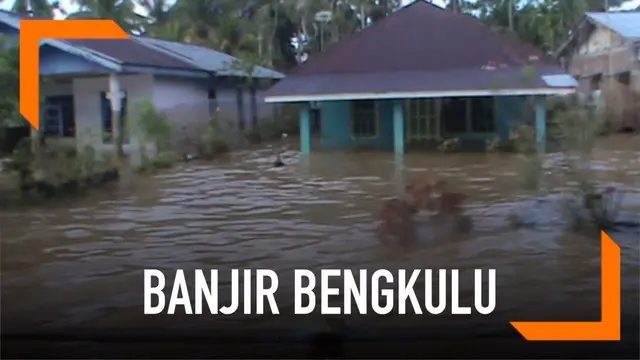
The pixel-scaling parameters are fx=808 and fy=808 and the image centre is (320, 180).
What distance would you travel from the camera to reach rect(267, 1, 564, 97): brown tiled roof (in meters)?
17.1

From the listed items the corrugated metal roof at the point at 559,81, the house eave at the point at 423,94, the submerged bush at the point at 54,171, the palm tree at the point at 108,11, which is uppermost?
the palm tree at the point at 108,11

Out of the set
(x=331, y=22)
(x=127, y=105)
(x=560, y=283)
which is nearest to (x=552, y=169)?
(x=560, y=283)

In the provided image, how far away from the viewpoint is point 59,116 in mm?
19547

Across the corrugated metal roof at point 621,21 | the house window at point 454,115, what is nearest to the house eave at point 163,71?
the house window at point 454,115

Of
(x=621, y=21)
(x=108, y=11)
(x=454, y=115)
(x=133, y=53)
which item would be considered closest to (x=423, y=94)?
(x=454, y=115)

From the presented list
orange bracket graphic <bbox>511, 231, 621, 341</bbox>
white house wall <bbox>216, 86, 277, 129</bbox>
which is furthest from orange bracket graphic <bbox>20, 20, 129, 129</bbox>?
white house wall <bbox>216, 86, 277, 129</bbox>

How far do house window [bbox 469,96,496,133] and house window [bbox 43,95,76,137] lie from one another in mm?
9504

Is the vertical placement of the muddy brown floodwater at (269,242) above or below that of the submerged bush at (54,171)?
below

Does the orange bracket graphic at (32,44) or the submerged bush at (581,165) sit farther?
the orange bracket graphic at (32,44)

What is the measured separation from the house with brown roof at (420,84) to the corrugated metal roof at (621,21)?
235 inches

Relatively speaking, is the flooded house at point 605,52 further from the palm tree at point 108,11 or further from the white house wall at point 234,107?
the palm tree at point 108,11

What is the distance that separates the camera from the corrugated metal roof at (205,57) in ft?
69.2

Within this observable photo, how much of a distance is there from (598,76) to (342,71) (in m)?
10.5

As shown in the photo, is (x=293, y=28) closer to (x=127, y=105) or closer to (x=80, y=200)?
(x=127, y=105)
